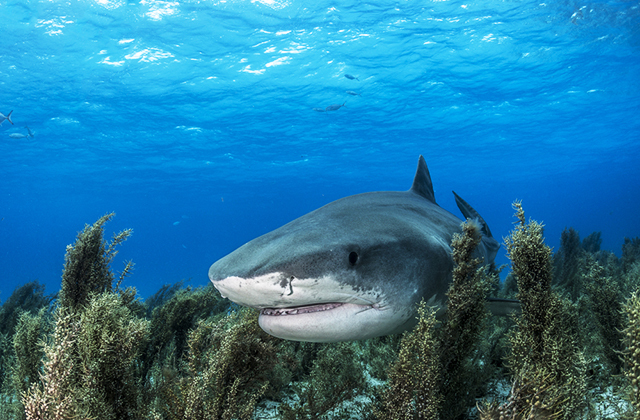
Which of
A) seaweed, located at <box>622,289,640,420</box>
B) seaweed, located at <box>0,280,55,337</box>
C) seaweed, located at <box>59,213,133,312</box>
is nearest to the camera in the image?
seaweed, located at <box>622,289,640,420</box>

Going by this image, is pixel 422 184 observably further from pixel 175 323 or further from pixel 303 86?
pixel 303 86

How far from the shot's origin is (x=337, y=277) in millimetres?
1935

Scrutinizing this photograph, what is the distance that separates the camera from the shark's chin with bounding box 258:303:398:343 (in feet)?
6.45

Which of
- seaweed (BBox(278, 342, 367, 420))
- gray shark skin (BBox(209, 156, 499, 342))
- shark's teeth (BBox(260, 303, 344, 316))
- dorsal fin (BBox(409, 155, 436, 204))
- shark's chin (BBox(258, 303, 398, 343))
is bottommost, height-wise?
seaweed (BBox(278, 342, 367, 420))

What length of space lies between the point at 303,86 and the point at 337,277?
23934 mm

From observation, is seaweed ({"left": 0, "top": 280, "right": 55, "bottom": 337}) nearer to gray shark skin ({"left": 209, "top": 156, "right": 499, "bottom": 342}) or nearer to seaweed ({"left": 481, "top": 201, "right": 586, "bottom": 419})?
gray shark skin ({"left": 209, "top": 156, "right": 499, "bottom": 342})

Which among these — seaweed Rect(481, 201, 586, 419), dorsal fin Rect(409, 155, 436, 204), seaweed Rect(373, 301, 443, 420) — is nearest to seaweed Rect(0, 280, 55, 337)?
dorsal fin Rect(409, 155, 436, 204)

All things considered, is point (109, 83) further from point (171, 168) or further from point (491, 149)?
point (491, 149)

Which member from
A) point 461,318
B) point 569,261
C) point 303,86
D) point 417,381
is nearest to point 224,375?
point 417,381

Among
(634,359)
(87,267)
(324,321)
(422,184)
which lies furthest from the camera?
(422,184)

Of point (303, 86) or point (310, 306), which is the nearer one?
point (310, 306)

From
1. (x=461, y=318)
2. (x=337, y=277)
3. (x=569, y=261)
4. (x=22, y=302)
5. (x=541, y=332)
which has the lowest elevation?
(x=541, y=332)

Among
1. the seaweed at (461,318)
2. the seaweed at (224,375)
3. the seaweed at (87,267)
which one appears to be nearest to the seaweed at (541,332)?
the seaweed at (461,318)

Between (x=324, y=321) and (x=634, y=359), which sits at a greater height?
(x=324, y=321)
